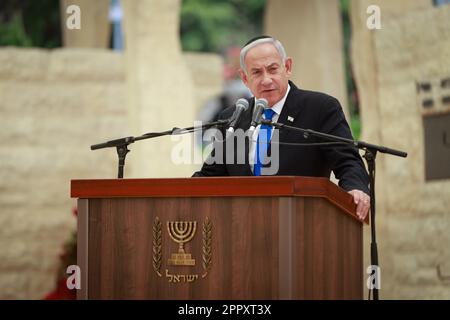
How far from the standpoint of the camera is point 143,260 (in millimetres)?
4848

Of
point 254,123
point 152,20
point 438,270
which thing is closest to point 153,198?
point 254,123

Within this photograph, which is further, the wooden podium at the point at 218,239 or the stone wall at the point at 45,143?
the stone wall at the point at 45,143

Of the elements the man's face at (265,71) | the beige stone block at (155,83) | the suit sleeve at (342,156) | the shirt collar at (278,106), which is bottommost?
the suit sleeve at (342,156)

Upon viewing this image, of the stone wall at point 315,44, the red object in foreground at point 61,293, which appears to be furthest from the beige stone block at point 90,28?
the red object in foreground at point 61,293

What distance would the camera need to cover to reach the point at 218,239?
4.71 m

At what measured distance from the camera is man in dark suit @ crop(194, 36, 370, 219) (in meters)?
5.49

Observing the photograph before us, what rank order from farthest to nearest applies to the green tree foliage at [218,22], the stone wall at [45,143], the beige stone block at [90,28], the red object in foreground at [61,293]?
the green tree foliage at [218,22]
the beige stone block at [90,28]
the stone wall at [45,143]
the red object in foreground at [61,293]

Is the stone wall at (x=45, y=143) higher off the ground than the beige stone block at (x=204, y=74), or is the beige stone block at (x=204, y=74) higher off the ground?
the beige stone block at (x=204, y=74)

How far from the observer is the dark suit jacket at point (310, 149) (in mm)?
5441

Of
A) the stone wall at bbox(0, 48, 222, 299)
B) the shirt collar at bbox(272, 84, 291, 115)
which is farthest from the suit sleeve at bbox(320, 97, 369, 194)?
the stone wall at bbox(0, 48, 222, 299)

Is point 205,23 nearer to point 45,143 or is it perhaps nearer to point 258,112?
point 45,143

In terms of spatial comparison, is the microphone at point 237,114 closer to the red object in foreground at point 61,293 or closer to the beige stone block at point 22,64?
the red object in foreground at point 61,293

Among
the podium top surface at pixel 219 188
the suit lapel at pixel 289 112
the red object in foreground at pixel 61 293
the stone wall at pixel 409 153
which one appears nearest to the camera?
the podium top surface at pixel 219 188
